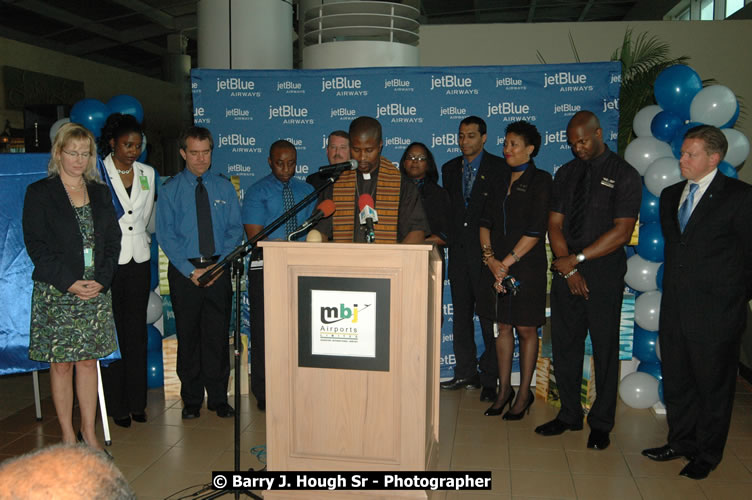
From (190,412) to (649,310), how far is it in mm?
3241

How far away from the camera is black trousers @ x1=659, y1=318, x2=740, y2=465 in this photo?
10.8 feet

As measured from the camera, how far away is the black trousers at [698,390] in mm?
3295

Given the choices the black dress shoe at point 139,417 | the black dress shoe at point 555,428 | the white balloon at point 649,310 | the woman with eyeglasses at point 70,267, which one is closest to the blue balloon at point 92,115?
the woman with eyeglasses at point 70,267

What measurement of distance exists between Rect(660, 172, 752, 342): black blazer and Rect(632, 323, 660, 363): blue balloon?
1.14m

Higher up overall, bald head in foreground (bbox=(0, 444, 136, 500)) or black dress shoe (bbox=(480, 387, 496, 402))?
bald head in foreground (bbox=(0, 444, 136, 500))

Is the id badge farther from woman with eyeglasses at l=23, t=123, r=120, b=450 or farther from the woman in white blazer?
the woman in white blazer

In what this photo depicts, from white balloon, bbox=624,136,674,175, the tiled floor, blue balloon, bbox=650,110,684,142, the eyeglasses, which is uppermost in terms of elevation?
blue balloon, bbox=650,110,684,142

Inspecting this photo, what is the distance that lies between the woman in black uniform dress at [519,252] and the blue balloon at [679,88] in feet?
3.36

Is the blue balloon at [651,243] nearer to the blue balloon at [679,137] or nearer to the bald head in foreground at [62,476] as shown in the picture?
the blue balloon at [679,137]

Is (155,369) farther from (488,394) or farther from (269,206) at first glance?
(488,394)

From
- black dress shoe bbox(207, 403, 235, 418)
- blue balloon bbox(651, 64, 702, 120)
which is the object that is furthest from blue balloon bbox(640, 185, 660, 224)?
black dress shoe bbox(207, 403, 235, 418)

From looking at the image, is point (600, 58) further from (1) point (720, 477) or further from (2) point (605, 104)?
(1) point (720, 477)

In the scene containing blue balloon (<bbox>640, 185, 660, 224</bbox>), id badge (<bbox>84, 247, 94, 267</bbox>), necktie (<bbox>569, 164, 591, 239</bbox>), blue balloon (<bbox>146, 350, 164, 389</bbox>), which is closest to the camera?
id badge (<bbox>84, 247, 94, 267</bbox>)

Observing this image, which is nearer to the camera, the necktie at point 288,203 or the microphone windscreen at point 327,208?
the microphone windscreen at point 327,208
